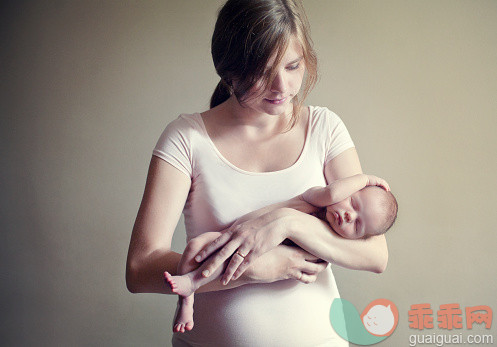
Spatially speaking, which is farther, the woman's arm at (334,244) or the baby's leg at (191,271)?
the woman's arm at (334,244)

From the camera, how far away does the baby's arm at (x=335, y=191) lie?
3.87ft

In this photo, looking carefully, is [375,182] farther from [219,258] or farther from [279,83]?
[219,258]

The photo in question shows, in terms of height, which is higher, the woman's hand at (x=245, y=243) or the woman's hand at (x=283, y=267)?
the woman's hand at (x=245, y=243)

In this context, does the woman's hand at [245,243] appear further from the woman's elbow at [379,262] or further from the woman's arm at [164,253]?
the woman's elbow at [379,262]

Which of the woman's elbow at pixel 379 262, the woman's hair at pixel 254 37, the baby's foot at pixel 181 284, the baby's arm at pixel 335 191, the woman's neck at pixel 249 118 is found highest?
the woman's hair at pixel 254 37

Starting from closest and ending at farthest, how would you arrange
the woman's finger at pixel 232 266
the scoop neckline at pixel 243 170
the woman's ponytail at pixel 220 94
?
the woman's finger at pixel 232 266, the scoop neckline at pixel 243 170, the woman's ponytail at pixel 220 94

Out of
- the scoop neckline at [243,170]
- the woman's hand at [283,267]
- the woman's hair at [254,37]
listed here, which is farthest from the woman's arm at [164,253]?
the woman's hair at [254,37]

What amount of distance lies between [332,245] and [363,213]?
0.46 ft

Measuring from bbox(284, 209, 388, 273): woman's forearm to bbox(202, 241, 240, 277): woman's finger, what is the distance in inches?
6.1

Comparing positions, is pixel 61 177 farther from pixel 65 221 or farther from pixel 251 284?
pixel 251 284

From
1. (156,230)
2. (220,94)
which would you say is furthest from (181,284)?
(220,94)

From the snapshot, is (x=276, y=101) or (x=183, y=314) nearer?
(x=183, y=314)

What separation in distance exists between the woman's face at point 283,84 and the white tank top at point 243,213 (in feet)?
0.57

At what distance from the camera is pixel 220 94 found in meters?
1.44
